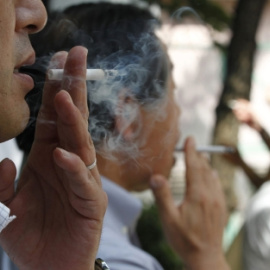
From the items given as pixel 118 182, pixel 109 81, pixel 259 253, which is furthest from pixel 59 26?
pixel 259 253

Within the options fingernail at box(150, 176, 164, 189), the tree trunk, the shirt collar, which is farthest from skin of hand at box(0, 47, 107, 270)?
the tree trunk

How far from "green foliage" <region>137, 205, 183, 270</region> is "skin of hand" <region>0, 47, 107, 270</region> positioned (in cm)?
221

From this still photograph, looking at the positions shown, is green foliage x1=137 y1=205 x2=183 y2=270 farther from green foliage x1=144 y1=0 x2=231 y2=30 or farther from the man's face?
the man's face

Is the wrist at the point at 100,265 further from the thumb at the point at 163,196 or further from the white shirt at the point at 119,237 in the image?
the thumb at the point at 163,196

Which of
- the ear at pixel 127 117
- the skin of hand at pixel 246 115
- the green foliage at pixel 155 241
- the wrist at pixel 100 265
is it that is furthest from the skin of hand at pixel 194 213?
the green foliage at pixel 155 241

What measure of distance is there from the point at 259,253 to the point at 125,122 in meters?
0.97

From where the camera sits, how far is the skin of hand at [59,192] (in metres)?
1.00

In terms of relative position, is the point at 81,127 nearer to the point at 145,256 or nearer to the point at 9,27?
the point at 9,27

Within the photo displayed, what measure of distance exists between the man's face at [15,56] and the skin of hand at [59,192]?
7cm

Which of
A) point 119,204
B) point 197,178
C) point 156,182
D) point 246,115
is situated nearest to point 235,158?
point 246,115

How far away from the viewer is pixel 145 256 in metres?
1.45

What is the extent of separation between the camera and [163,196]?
1975 mm

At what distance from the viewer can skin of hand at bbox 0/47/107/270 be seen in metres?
1.00

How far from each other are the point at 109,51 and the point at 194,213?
88 centimetres
